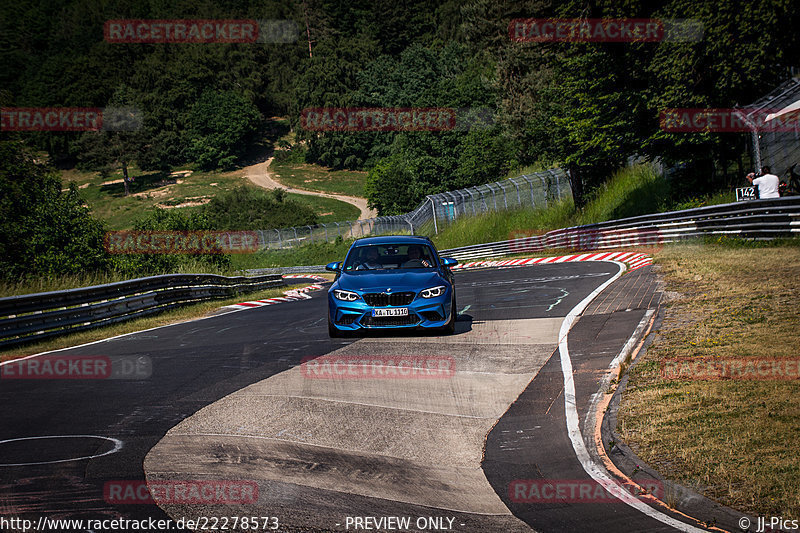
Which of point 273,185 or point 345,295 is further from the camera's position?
point 273,185

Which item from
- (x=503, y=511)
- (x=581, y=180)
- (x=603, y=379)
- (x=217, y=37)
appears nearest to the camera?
(x=503, y=511)

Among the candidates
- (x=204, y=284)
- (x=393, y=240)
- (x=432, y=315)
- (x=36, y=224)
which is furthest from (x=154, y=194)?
(x=432, y=315)

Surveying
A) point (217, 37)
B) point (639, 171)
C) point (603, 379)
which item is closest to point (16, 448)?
point (603, 379)

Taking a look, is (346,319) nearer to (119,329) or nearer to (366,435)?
(366,435)

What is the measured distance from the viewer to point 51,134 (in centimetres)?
12469

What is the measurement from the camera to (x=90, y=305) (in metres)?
16.6

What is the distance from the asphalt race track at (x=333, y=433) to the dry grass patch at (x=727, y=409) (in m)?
0.57

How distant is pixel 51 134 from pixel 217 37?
36380 mm

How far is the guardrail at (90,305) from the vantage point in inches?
554

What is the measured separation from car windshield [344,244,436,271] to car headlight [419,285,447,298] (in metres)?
1.08

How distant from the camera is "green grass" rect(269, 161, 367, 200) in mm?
106062

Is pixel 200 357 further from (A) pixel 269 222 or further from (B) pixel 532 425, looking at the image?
(A) pixel 269 222

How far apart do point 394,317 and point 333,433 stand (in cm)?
442

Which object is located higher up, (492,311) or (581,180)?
(581,180)
